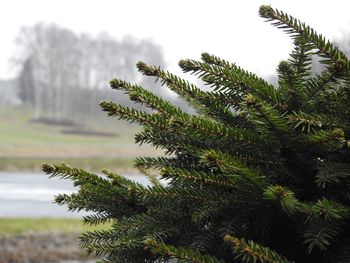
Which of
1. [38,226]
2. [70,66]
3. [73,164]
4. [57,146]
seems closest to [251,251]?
[38,226]

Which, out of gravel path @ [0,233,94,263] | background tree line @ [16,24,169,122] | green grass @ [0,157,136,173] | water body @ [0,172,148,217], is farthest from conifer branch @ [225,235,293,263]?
background tree line @ [16,24,169,122]

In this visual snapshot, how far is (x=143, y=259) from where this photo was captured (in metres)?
1.52

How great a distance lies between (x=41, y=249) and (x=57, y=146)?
101ft

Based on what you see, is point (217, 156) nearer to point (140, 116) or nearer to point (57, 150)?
point (140, 116)

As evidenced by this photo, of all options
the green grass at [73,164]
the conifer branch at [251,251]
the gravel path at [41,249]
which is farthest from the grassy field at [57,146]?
the conifer branch at [251,251]

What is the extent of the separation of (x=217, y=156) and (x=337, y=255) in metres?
0.42

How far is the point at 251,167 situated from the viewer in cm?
135

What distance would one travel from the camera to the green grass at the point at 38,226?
40.7 ft

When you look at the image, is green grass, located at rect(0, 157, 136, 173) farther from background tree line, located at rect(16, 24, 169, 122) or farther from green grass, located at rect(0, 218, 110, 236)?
background tree line, located at rect(16, 24, 169, 122)

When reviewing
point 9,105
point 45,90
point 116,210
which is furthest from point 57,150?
point 9,105

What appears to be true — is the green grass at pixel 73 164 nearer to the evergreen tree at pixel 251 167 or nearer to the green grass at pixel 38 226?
the green grass at pixel 38 226

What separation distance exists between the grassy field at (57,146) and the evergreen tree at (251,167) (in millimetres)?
28864

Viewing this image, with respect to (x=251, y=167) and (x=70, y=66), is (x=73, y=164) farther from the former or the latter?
(x=70, y=66)

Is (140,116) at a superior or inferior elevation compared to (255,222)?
superior
